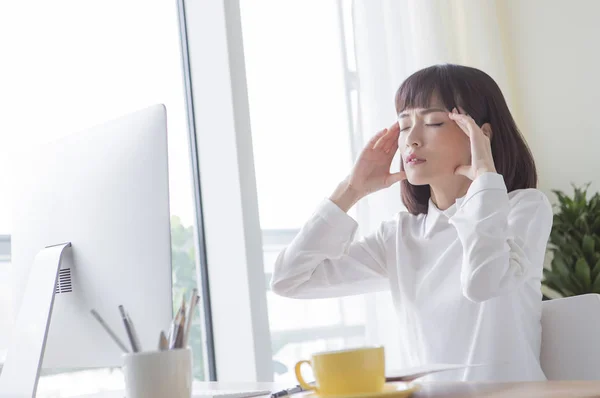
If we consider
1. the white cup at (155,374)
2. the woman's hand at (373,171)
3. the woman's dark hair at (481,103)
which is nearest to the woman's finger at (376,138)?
the woman's hand at (373,171)

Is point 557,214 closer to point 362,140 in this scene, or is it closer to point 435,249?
point 362,140

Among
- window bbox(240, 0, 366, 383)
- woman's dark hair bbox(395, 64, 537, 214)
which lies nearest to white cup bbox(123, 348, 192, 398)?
woman's dark hair bbox(395, 64, 537, 214)

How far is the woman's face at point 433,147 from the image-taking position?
5.23 feet

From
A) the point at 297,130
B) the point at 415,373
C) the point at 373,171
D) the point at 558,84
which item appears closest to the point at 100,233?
the point at 415,373

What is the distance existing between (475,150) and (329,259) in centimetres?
43

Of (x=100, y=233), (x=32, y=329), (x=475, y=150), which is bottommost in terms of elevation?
(x=32, y=329)

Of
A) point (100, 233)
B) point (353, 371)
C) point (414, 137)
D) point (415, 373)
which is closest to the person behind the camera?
point (353, 371)

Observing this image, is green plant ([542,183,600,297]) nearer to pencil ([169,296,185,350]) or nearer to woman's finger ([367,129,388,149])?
woman's finger ([367,129,388,149])

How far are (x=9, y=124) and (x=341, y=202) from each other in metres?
1.07

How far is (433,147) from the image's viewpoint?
160 centimetres

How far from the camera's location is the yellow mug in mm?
771

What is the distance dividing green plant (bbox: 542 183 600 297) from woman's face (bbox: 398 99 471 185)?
149 cm

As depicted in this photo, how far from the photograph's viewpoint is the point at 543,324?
4.66 feet

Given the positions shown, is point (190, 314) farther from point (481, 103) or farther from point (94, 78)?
point (94, 78)
